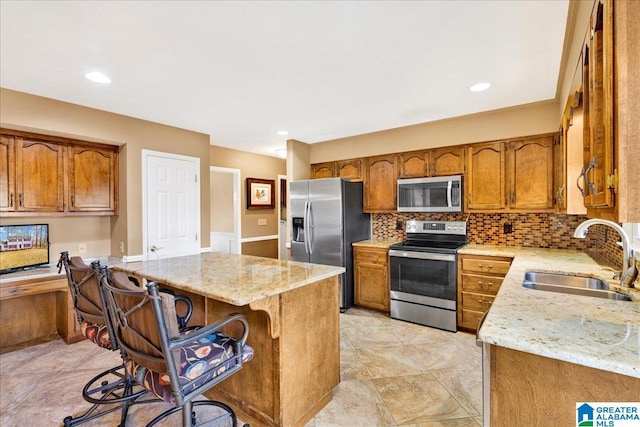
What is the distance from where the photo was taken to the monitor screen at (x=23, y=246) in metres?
2.89

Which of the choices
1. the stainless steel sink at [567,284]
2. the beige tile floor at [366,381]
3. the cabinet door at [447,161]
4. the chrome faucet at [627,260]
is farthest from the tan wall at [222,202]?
the chrome faucet at [627,260]

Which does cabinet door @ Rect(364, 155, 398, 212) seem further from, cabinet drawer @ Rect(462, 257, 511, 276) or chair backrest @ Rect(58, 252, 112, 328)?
chair backrest @ Rect(58, 252, 112, 328)

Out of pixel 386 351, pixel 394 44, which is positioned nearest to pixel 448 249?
pixel 386 351

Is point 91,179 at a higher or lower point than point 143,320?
higher

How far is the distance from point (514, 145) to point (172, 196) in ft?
13.4

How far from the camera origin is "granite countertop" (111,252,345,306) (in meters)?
1.56

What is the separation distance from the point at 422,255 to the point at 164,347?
2.86 metres

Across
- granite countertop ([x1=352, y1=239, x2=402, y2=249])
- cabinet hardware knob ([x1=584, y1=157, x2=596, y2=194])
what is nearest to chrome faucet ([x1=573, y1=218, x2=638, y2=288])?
cabinet hardware knob ([x1=584, y1=157, x2=596, y2=194])

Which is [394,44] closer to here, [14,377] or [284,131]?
[284,131]

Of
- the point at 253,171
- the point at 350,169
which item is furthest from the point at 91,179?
the point at 350,169

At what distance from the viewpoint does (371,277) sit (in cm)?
393

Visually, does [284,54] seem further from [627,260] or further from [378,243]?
[378,243]

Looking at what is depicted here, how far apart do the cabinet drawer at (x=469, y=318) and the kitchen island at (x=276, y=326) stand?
177 centimetres

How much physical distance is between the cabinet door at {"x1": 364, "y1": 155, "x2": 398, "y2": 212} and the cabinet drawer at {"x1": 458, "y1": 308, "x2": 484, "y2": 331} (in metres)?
1.50
